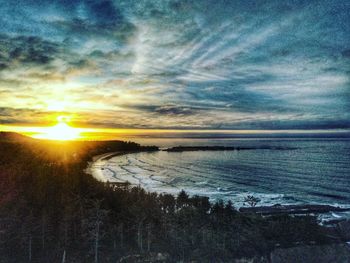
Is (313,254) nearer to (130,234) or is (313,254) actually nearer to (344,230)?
(344,230)

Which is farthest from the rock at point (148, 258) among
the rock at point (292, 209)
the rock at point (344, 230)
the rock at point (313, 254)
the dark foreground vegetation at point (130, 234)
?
the rock at point (292, 209)

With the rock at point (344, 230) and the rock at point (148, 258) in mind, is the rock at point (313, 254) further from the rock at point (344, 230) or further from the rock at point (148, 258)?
the rock at point (148, 258)

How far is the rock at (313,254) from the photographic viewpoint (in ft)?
121

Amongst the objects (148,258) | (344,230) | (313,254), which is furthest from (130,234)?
(344,230)

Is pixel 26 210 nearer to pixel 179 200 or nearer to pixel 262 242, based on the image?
pixel 179 200

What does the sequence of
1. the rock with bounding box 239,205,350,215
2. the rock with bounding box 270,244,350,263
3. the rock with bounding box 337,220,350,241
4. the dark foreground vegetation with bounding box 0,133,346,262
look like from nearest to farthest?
1. the rock with bounding box 270,244,350,263
2. the dark foreground vegetation with bounding box 0,133,346,262
3. the rock with bounding box 337,220,350,241
4. the rock with bounding box 239,205,350,215

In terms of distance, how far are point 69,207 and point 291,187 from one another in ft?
207

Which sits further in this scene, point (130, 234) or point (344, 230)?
point (344, 230)

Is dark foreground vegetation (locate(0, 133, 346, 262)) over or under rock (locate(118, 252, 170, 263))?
over

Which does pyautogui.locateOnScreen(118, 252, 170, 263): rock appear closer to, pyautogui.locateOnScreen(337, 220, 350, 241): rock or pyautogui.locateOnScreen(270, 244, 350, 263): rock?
pyautogui.locateOnScreen(270, 244, 350, 263): rock

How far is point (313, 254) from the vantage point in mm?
37562

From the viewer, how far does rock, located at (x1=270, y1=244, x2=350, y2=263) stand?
1453 inches

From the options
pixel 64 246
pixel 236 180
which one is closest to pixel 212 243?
pixel 64 246

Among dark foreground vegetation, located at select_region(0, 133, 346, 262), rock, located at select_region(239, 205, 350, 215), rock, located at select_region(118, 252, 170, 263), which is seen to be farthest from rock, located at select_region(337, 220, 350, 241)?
rock, located at select_region(118, 252, 170, 263)
